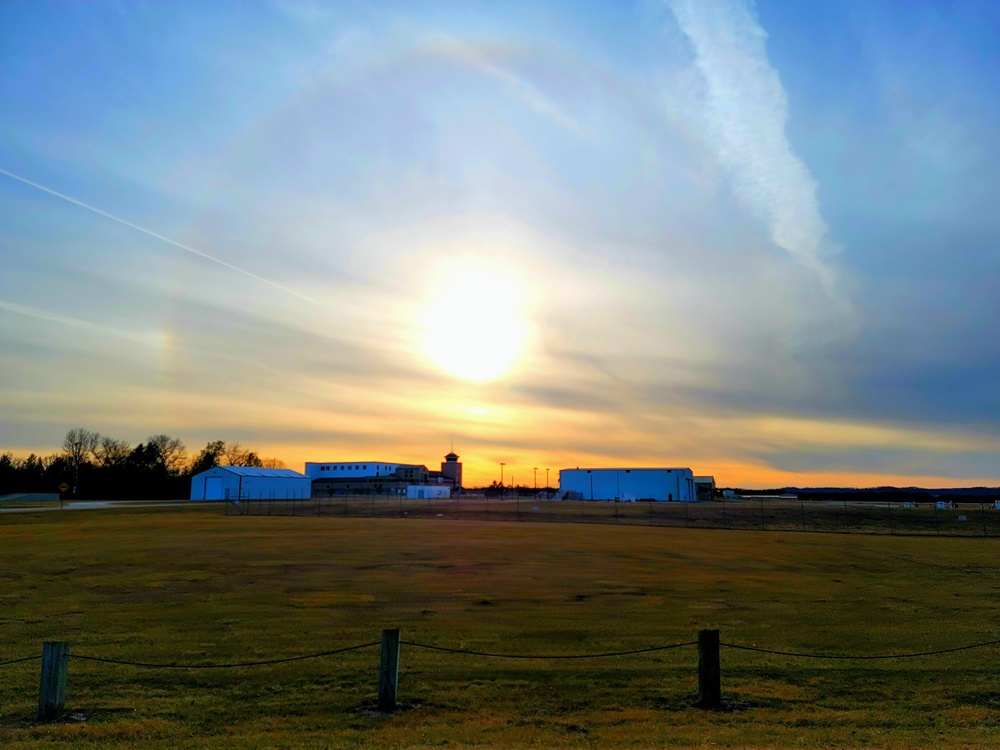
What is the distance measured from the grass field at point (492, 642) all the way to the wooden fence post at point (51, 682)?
1.32ft

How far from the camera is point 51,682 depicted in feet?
36.0

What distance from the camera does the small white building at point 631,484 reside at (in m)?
136

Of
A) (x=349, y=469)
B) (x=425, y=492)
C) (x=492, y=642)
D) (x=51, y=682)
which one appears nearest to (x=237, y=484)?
(x=425, y=492)

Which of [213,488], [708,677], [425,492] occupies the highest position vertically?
[708,677]

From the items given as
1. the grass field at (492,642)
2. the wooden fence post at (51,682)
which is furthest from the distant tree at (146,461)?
the wooden fence post at (51,682)

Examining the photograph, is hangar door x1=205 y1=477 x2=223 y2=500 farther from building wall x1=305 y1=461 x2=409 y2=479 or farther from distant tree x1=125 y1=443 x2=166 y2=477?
building wall x1=305 y1=461 x2=409 y2=479

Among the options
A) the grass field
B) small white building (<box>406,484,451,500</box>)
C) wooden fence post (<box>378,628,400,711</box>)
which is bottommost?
small white building (<box>406,484,451,500</box>)

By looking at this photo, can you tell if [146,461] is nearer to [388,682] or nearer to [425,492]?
[425,492]

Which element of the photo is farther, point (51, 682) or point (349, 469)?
point (349, 469)

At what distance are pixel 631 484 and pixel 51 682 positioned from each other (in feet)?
441

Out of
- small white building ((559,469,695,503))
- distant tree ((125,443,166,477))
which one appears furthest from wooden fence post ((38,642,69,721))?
distant tree ((125,443,166,477))

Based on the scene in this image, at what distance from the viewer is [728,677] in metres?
14.0

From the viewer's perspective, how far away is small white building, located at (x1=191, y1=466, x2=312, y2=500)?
115562 mm

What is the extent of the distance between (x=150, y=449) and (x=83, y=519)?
93.0 m
